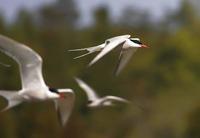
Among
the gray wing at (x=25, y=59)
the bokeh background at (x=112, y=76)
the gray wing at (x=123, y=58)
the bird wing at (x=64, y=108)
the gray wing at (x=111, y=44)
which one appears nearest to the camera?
the gray wing at (x=111, y=44)

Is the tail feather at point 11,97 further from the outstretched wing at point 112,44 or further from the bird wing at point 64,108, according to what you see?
the outstretched wing at point 112,44

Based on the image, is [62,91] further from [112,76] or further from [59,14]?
[59,14]

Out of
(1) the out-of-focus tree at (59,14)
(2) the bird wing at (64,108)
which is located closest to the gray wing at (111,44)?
(2) the bird wing at (64,108)

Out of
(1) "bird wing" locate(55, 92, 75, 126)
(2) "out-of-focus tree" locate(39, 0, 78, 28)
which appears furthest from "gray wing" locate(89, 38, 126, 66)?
(2) "out-of-focus tree" locate(39, 0, 78, 28)

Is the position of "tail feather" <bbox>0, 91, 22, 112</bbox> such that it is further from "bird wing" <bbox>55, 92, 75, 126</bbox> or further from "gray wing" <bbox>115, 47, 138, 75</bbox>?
"gray wing" <bbox>115, 47, 138, 75</bbox>

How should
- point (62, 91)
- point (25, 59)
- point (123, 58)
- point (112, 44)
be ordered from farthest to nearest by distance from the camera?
point (62, 91), point (123, 58), point (25, 59), point (112, 44)

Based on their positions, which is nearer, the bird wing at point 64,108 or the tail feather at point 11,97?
the tail feather at point 11,97

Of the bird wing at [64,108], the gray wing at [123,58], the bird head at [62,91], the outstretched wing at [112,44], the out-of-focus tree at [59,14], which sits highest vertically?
the outstretched wing at [112,44]

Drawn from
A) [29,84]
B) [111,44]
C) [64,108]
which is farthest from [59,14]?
[111,44]
